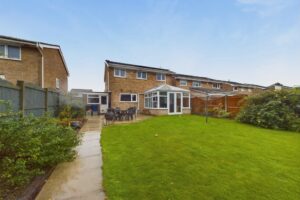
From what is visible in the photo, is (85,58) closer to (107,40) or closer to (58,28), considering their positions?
(107,40)

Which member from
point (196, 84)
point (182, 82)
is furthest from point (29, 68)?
point (196, 84)

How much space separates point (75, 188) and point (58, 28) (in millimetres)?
14462

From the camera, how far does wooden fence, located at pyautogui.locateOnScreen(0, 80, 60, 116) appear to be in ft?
15.4

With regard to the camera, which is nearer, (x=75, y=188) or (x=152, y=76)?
(x=75, y=188)

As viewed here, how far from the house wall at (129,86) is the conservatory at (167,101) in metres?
1.92

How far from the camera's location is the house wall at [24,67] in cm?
1448

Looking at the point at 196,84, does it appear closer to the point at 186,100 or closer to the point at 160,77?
the point at 160,77

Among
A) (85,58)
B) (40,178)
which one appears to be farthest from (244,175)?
(85,58)

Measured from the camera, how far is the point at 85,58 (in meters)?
20.1

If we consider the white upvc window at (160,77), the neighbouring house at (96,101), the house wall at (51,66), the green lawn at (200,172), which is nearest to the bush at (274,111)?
the green lawn at (200,172)

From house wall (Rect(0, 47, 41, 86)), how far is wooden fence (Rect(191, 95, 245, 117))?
49.7 ft

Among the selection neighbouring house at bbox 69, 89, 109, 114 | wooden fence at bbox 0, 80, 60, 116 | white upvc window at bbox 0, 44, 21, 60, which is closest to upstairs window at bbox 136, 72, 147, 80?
neighbouring house at bbox 69, 89, 109, 114

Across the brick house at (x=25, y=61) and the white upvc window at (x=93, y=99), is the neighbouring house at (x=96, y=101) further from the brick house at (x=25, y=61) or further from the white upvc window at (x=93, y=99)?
the brick house at (x=25, y=61)

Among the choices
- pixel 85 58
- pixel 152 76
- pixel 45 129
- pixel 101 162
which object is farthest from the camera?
pixel 152 76
